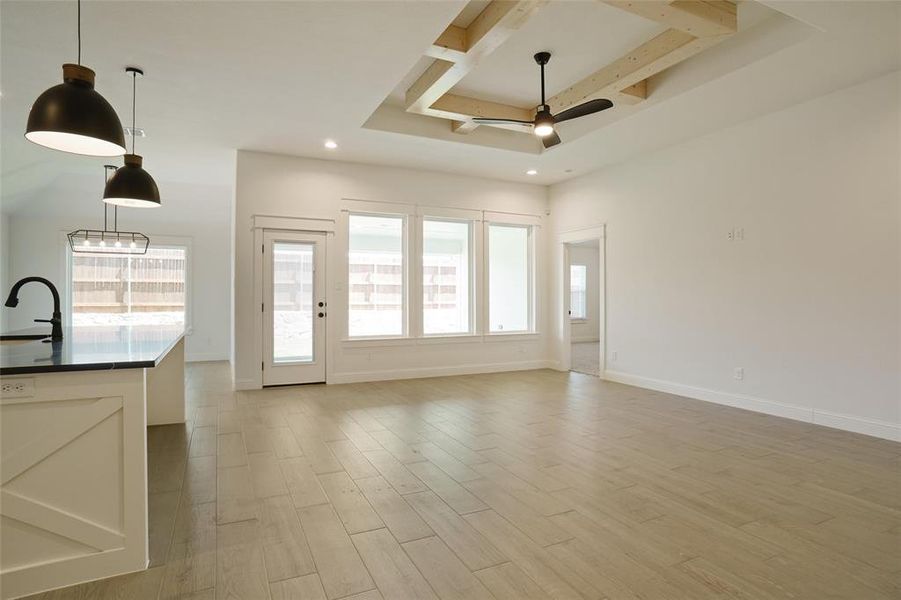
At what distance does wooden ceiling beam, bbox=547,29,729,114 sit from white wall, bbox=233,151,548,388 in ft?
8.83

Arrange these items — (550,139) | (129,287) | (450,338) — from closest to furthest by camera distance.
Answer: (550,139) → (450,338) → (129,287)

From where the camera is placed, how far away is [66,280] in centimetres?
811

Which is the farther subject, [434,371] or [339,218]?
[434,371]

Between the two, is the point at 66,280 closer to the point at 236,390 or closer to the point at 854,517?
the point at 236,390

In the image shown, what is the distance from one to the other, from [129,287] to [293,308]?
13.8 ft

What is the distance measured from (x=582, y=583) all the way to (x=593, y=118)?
4.93 metres

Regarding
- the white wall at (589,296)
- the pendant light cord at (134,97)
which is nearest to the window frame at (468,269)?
the pendant light cord at (134,97)

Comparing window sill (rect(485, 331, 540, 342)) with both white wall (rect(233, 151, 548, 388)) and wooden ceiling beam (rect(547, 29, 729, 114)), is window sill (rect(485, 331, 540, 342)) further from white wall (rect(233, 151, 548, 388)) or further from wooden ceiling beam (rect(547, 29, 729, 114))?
wooden ceiling beam (rect(547, 29, 729, 114))

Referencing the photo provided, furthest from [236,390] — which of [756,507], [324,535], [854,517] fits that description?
[854,517]

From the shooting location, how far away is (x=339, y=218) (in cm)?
668

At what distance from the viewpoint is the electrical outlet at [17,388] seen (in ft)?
6.18

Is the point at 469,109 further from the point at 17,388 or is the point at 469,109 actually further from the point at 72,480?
the point at 72,480

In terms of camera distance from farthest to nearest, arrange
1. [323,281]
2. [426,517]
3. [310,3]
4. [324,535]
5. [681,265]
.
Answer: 1. [323,281]
2. [681,265]
3. [310,3]
4. [426,517]
5. [324,535]

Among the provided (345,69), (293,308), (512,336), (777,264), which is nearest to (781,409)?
(777,264)
